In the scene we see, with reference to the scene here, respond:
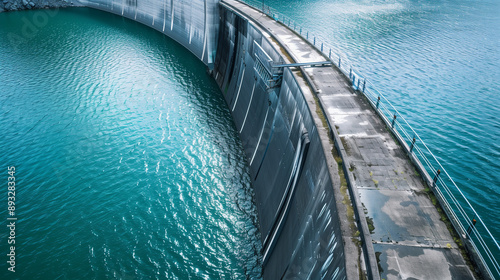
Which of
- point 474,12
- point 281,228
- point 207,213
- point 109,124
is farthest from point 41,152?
point 474,12

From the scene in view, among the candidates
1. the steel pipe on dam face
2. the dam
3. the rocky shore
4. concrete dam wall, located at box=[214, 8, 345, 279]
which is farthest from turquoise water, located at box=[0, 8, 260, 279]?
the rocky shore

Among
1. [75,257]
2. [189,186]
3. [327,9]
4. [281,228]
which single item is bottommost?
[75,257]

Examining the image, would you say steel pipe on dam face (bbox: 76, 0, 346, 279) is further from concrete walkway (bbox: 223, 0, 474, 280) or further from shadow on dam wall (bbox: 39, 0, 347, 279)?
concrete walkway (bbox: 223, 0, 474, 280)

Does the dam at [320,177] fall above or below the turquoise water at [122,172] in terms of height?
above

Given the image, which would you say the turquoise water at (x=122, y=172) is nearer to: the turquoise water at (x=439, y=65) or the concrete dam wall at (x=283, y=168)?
the concrete dam wall at (x=283, y=168)

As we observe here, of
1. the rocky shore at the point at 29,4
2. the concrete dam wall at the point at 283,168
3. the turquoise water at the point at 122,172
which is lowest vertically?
the turquoise water at the point at 122,172

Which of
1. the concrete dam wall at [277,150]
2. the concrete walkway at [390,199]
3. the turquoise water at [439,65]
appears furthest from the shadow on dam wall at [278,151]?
the turquoise water at [439,65]

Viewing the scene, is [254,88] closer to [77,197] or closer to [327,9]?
[77,197]
